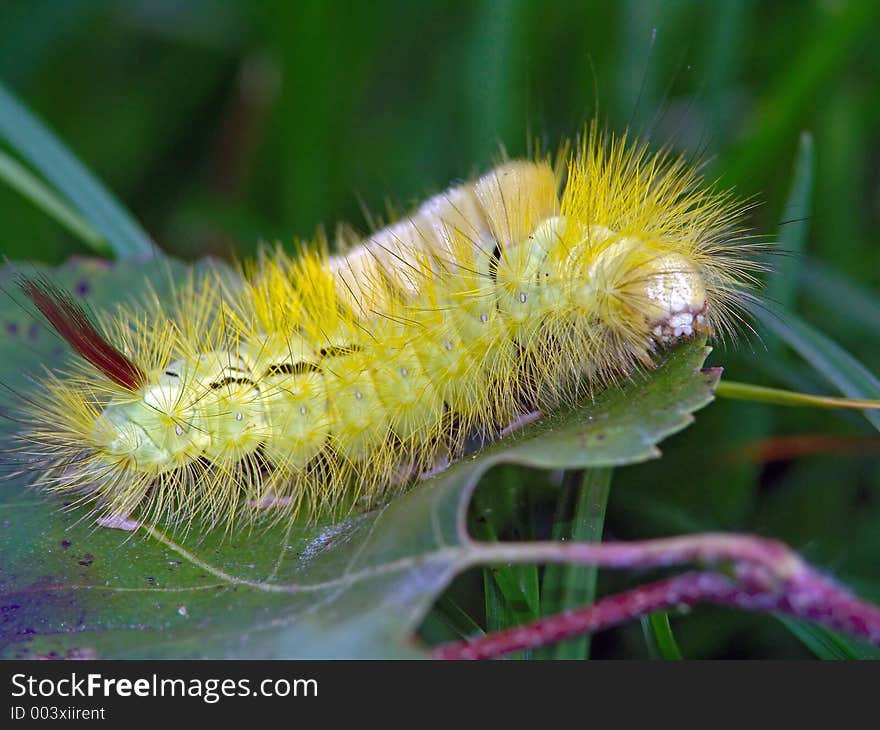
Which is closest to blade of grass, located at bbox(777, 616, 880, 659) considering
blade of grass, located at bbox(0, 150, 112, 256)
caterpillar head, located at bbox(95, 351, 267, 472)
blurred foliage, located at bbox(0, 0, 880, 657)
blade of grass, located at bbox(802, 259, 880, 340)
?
blurred foliage, located at bbox(0, 0, 880, 657)

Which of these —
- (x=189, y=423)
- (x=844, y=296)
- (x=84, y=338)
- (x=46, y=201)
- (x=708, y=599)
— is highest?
(x=46, y=201)

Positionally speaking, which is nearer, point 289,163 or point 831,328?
point 831,328

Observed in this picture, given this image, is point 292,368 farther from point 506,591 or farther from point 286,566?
point 506,591

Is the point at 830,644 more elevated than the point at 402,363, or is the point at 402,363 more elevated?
the point at 402,363

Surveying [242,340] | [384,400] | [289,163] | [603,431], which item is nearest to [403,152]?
[289,163]

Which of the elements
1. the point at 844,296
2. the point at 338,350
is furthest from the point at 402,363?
the point at 844,296

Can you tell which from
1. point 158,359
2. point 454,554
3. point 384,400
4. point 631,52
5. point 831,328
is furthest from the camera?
point 631,52

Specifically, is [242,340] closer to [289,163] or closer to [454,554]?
[454,554]

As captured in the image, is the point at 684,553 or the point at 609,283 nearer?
the point at 684,553

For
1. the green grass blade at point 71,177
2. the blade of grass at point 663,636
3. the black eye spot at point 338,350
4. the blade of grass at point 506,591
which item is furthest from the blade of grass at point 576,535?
the green grass blade at point 71,177
